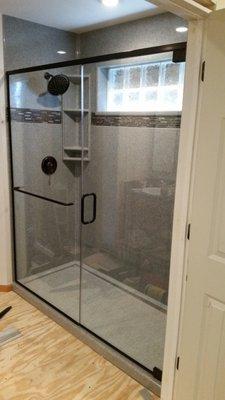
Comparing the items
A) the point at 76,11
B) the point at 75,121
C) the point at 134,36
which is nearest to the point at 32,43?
the point at 76,11

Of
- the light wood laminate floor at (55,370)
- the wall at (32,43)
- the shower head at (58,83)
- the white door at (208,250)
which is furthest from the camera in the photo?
the shower head at (58,83)

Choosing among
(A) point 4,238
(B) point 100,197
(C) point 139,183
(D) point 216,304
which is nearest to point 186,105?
(D) point 216,304

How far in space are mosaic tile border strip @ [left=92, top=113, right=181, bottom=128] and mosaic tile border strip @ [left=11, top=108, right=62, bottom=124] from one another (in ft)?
1.39

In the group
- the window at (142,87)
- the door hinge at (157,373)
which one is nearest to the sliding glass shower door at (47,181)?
the window at (142,87)

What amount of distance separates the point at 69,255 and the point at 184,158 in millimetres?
2188

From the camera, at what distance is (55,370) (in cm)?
210

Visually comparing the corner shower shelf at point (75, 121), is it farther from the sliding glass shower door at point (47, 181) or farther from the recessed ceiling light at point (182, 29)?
the recessed ceiling light at point (182, 29)

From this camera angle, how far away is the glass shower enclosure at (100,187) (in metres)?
2.51

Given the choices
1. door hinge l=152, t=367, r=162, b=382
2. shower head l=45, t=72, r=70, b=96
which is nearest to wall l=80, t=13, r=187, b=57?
shower head l=45, t=72, r=70, b=96

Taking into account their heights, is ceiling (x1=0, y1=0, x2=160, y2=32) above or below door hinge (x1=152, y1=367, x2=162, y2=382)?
above

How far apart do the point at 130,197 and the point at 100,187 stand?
1.07ft

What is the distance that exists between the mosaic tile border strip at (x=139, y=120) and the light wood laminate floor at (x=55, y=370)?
179cm

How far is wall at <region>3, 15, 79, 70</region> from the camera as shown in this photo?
8.75ft

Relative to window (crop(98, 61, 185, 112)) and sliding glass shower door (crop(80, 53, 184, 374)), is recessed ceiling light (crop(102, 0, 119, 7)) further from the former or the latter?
window (crop(98, 61, 185, 112))
